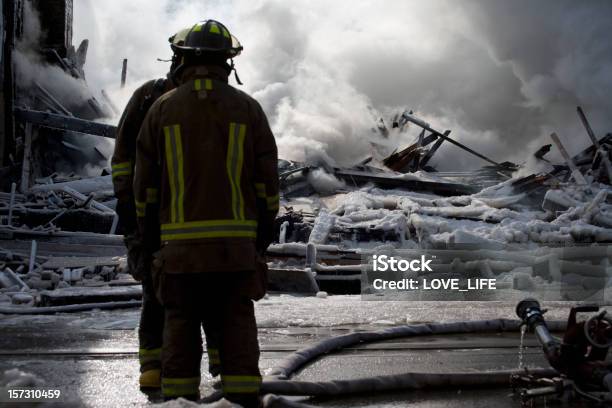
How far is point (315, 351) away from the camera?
14.4 feet

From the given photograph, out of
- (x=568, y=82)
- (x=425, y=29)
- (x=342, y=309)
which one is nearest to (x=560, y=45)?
(x=568, y=82)

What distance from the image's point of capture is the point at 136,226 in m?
3.61

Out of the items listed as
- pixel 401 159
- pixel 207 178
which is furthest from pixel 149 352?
pixel 401 159

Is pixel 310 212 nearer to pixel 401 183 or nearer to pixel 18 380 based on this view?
pixel 401 183

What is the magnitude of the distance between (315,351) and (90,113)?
1858 cm

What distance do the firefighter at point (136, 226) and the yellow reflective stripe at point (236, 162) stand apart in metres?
0.55

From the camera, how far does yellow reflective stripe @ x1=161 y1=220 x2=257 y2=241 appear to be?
3.03m

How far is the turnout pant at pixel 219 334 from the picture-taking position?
9.94ft

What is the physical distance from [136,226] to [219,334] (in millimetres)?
777

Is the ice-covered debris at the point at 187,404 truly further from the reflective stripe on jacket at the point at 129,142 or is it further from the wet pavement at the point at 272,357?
the reflective stripe on jacket at the point at 129,142

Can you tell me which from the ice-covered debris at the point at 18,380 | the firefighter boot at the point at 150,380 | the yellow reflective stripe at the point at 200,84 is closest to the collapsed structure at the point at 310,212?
the ice-covered debris at the point at 18,380

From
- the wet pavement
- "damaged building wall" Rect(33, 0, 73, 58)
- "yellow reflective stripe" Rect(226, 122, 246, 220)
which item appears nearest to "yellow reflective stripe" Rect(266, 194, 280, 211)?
"yellow reflective stripe" Rect(226, 122, 246, 220)

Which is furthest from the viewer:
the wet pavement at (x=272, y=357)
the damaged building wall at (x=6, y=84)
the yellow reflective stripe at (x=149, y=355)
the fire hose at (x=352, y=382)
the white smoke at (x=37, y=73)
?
the white smoke at (x=37, y=73)

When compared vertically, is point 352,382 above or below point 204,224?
below
